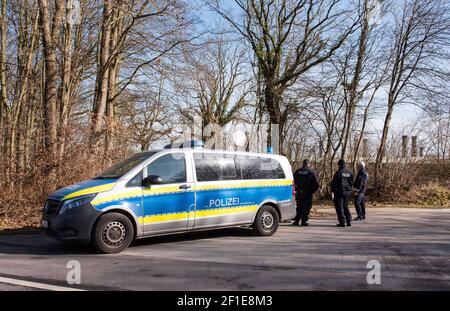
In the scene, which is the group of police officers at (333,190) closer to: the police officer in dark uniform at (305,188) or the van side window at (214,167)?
the police officer in dark uniform at (305,188)

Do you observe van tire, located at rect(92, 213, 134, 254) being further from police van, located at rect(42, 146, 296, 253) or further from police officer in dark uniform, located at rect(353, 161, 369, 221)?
police officer in dark uniform, located at rect(353, 161, 369, 221)

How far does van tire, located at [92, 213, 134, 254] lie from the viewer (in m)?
7.63

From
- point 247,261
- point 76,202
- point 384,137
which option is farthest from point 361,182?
point 384,137

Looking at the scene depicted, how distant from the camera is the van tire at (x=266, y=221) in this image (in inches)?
386

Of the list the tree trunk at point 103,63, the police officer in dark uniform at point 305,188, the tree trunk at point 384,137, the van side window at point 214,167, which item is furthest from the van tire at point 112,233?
the tree trunk at point 384,137

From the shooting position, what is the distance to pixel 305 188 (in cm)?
1192

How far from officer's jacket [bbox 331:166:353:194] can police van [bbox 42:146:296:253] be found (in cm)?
191

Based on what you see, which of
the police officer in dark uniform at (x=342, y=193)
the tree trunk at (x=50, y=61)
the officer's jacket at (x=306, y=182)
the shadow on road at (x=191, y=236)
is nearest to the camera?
the shadow on road at (x=191, y=236)

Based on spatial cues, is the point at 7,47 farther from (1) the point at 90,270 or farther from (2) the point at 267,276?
(2) the point at 267,276

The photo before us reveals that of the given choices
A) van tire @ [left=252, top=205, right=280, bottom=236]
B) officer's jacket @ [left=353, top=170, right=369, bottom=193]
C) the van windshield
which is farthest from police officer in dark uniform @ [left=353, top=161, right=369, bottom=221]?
the van windshield

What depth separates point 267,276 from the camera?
6.04m

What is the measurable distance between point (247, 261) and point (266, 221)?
2956 millimetres

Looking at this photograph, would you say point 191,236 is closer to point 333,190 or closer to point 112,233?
point 112,233

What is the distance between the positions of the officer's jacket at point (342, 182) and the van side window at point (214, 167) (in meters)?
3.57
